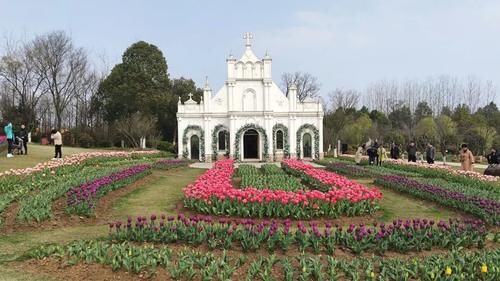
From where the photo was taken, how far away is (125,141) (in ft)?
181

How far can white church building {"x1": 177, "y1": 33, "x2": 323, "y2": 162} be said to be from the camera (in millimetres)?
39000

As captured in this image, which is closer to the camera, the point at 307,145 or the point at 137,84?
the point at 307,145

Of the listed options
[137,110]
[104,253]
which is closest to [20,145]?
[104,253]

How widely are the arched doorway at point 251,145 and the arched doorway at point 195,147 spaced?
4.03m

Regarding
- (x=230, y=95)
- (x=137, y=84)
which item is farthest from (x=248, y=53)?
(x=137, y=84)

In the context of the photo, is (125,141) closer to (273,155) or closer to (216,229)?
(273,155)

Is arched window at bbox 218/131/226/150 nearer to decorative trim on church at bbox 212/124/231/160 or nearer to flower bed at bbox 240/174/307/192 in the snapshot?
decorative trim on church at bbox 212/124/231/160

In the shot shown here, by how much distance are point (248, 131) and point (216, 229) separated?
3232 centimetres

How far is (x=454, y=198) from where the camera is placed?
39.3 feet

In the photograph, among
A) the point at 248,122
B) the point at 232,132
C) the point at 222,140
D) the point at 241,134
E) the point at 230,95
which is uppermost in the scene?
the point at 230,95

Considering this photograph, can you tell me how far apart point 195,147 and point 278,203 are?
29810mm

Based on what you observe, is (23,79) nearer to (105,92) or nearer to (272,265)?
(105,92)

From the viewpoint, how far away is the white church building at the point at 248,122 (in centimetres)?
3900

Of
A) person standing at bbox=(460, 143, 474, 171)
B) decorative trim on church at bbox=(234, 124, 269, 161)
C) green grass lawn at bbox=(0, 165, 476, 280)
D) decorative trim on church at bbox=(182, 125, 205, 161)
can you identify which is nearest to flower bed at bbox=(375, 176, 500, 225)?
green grass lawn at bbox=(0, 165, 476, 280)
